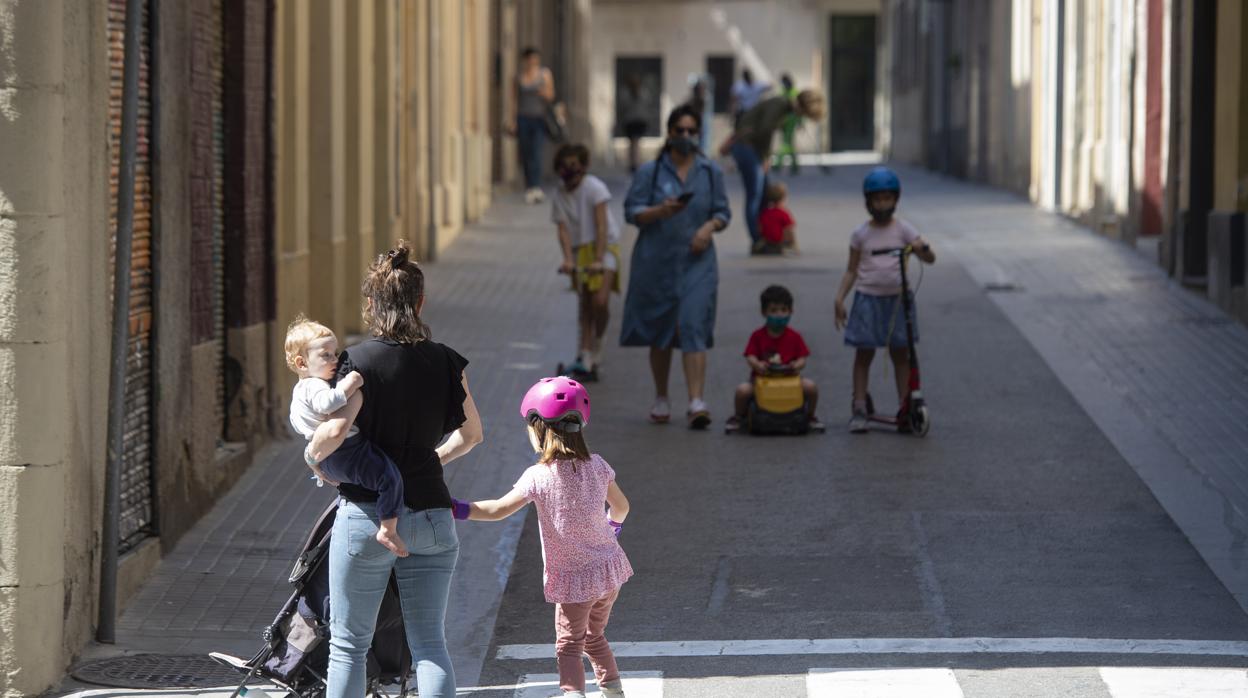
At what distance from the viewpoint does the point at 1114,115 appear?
916 inches

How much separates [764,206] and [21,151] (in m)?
15.1

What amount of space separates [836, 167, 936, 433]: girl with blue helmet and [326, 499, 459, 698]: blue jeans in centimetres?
617

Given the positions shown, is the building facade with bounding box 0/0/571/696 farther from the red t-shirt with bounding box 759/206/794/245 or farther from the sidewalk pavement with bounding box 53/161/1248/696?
the red t-shirt with bounding box 759/206/794/245

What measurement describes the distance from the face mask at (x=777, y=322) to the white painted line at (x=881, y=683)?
455cm

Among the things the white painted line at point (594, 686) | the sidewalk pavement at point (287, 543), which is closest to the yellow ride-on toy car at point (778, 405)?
the sidewalk pavement at point (287, 543)

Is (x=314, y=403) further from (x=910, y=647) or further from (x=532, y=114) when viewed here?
(x=532, y=114)

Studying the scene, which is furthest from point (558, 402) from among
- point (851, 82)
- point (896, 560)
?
point (851, 82)

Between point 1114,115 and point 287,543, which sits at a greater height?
point 1114,115

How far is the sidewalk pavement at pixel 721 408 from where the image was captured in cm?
869

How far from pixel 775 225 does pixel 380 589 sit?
1564 cm

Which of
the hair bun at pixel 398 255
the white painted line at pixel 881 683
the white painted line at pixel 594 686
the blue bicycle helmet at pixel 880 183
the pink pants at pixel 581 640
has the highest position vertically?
the blue bicycle helmet at pixel 880 183

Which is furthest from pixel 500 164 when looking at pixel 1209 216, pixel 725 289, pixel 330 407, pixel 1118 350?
pixel 330 407

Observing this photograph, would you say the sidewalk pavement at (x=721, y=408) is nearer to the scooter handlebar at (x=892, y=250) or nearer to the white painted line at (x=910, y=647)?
the white painted line at (x=910, y=647)

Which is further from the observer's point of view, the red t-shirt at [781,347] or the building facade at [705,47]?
the building facade at [705,47]
